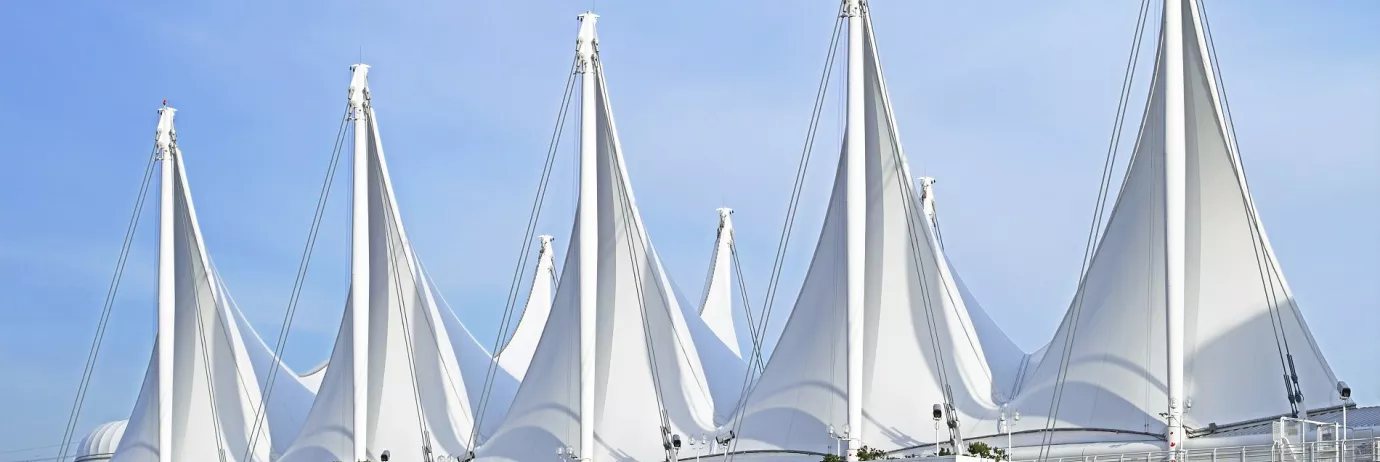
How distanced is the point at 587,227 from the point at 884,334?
6974 millimetres

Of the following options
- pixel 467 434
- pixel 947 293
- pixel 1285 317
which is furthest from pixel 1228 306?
pixel 467 434

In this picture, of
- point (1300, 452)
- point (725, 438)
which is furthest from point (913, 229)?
point (1300, 452)

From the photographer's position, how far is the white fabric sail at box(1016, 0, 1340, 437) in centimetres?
3316

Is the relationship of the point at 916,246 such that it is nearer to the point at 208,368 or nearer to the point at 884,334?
the point at 884,334

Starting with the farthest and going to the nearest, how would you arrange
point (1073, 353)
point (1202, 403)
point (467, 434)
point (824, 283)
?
point (467, 434) < point (824, 283) < point (1073, 353) < point (1202, 403)

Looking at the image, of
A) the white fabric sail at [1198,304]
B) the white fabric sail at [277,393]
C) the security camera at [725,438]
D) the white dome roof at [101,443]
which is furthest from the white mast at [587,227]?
the white dome roof at [101,443]

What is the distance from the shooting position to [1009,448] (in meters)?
33.8

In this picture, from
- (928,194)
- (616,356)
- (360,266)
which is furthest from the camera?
(928,194)

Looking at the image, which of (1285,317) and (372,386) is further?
(372,386)

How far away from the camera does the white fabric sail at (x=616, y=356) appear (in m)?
40.9

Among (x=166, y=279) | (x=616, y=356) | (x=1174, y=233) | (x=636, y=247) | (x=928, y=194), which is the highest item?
(x=928, y=194)

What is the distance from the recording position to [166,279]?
156ft

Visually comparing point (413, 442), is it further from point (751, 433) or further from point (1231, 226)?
point (1231, 226)

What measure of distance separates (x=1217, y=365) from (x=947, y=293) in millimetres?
7242
